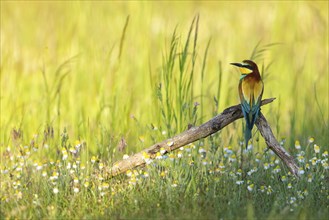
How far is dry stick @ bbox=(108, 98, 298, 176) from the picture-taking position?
5.34 m

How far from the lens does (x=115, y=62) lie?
312 inches

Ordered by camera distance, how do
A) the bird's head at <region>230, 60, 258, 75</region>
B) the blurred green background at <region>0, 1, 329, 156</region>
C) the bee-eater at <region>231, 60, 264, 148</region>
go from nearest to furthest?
the bee-eater at <region>231, 60, 264, 148</region> → the bird's head at <region>230, 60, 258, 75</region> → the blurred green background at <region>0, 1, 329, 156</region>

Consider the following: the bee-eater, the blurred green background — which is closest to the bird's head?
the bee-eater

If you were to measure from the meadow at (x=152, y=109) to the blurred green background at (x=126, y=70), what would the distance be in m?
0.02

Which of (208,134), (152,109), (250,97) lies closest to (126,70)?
(152,109)

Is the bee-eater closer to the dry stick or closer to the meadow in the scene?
the dry stick

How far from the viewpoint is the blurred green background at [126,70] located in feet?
23.4

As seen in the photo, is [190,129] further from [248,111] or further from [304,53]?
[304,53]

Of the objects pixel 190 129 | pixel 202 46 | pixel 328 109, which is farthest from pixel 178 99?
pixel 202 46

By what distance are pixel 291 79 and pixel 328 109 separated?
60 cm

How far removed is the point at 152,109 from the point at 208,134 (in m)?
1.69

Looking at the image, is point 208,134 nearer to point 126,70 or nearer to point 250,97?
point 250,97

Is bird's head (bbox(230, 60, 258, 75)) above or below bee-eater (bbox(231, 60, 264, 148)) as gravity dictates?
above

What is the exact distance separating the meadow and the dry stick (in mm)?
87
